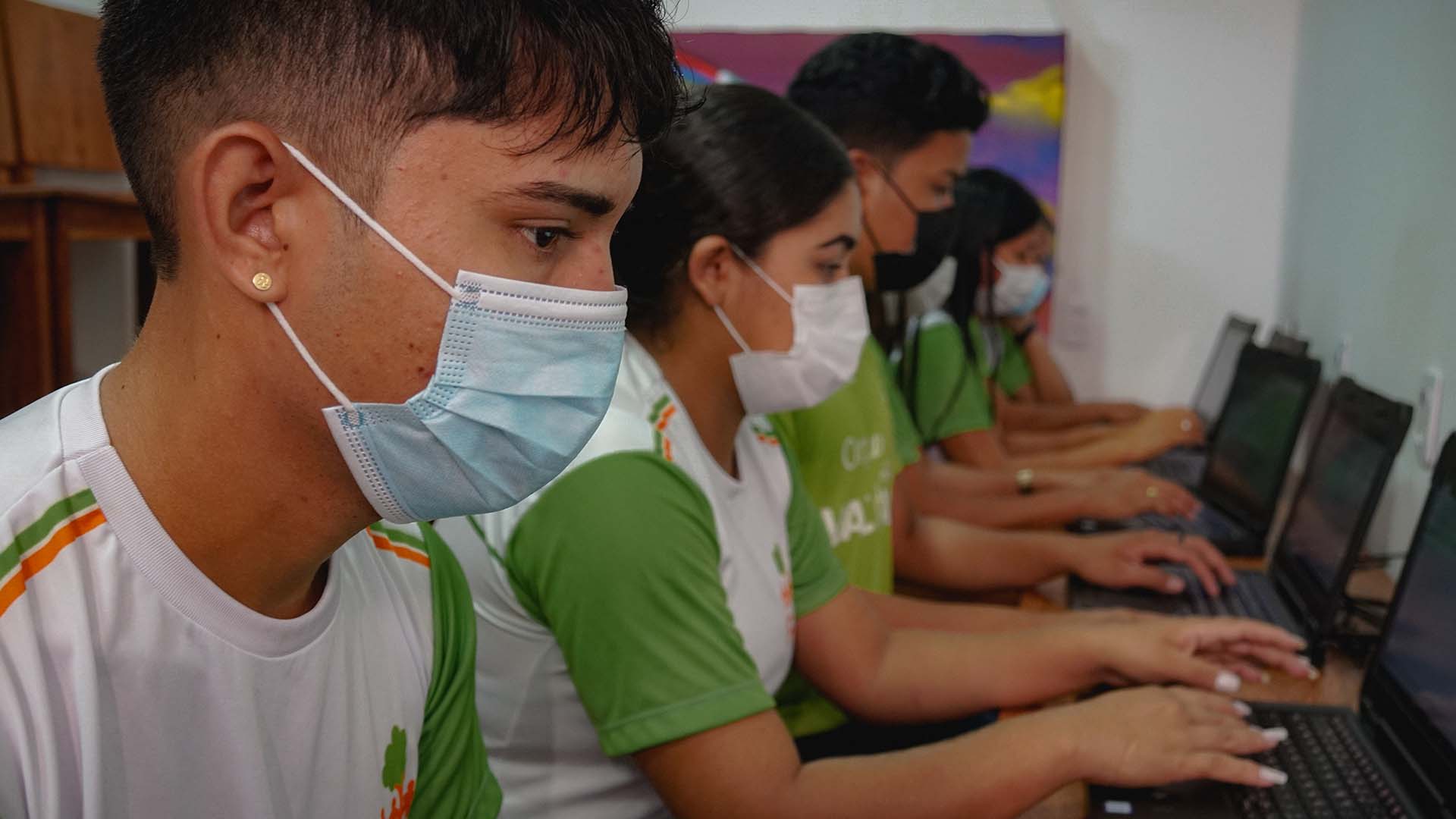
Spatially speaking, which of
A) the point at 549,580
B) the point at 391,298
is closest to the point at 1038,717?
the point at 549,580

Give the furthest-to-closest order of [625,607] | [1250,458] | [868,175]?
[1250,458] → [868,175] → [625,607]

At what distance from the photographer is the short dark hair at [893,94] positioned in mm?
2037

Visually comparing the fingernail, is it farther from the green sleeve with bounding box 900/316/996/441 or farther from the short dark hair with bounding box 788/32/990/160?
the green sleeve with bounding box 900/316/996/441

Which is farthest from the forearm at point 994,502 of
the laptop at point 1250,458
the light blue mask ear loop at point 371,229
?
the light blue mask ear loop at point 371,229

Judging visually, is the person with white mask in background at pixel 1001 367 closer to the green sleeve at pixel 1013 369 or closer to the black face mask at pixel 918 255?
the green sleeve at pixel 1013 369

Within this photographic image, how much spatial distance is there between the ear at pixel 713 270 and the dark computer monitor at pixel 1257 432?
4.50 feet

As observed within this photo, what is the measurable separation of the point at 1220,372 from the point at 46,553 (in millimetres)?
3199

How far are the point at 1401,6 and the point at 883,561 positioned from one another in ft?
4.63

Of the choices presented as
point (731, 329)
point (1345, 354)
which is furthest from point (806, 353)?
point (1345, 354)

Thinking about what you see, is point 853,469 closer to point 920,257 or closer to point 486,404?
point 920,257

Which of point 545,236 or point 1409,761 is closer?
point 545,236

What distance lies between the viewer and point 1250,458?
7.99 feet

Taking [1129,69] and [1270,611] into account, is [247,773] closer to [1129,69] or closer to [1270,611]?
[1270,611]

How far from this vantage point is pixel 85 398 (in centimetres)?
74
